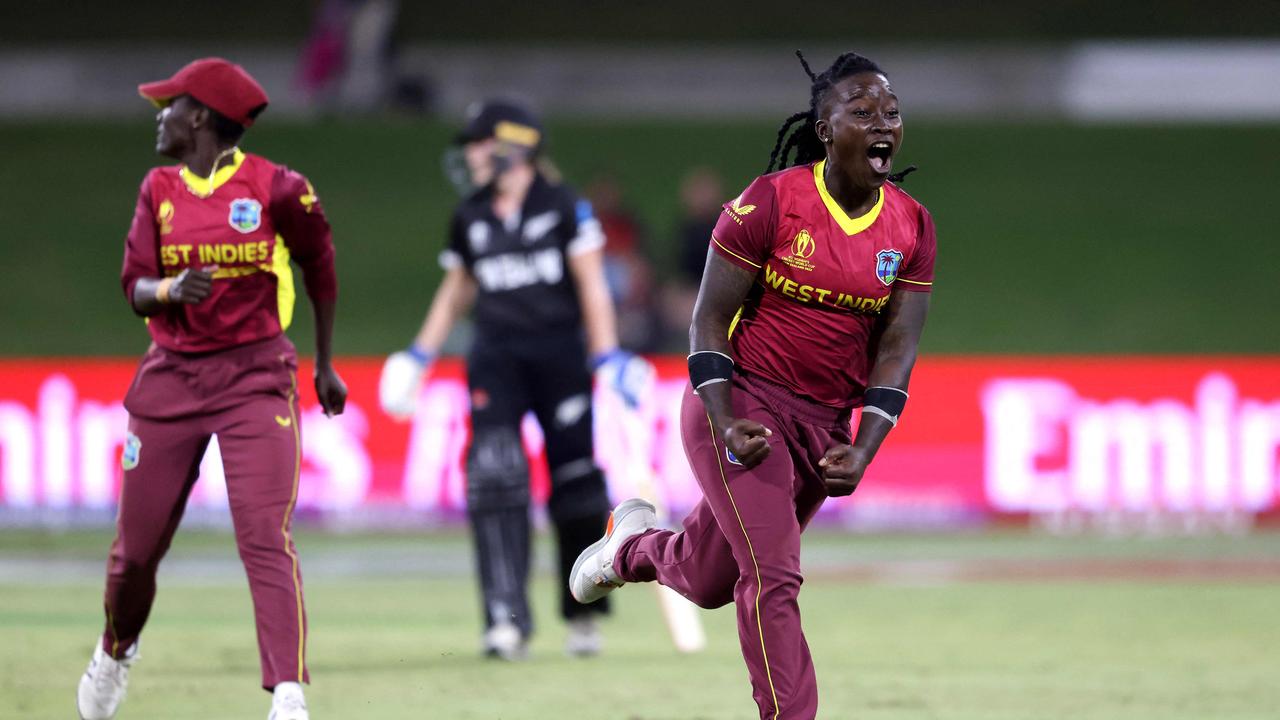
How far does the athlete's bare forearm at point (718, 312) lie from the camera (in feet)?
20.6

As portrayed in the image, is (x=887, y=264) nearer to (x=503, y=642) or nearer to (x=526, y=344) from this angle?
(x=526, y=344)

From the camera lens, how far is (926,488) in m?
17.1

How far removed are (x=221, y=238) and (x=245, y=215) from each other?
0.12 m

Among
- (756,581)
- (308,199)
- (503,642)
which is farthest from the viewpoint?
(503,642)

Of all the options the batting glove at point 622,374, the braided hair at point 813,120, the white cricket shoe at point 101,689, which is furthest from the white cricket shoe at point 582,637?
the braided hair at point 813,120

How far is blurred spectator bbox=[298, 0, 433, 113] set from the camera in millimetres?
24094

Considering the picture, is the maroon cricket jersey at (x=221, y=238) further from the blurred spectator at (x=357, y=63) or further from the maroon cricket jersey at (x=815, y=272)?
the blurred spectator at (x=357, y=63)

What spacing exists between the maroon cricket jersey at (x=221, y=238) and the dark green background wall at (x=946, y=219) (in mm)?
15291

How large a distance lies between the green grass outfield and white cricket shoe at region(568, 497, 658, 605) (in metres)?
0.59

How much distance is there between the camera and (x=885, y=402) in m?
6.38

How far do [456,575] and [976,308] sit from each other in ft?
37.4

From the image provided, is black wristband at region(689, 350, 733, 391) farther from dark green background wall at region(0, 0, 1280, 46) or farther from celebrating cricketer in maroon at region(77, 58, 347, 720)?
dark green background wall at region(0, 0, 1280, 46)

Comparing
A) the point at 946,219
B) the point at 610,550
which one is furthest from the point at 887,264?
the point at 946,219

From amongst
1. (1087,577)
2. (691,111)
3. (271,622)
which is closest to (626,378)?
(271,622)
